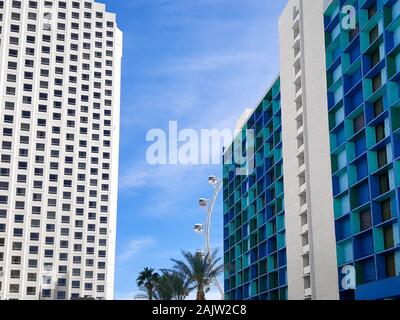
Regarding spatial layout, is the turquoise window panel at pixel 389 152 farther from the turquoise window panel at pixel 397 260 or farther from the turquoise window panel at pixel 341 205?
the turquoise window panel at pixel 341 205

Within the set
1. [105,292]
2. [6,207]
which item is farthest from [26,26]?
[105,292]

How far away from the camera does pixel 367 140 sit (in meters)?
44.5

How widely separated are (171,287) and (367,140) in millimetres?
42179

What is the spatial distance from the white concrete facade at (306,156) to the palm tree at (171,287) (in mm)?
15030

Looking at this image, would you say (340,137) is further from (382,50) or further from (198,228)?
(198,228)

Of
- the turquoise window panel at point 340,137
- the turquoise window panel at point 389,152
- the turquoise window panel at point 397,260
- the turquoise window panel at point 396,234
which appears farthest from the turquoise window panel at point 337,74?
the turquoise window panel at point 397,260

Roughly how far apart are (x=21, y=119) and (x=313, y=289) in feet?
239

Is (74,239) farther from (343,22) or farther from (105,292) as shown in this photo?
(343,22)

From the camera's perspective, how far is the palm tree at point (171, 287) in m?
74.3

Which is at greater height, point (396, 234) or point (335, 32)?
point (335, 32)

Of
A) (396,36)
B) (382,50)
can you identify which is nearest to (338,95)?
(382,50)

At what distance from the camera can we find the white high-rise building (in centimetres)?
10712

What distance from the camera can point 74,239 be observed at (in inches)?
4311

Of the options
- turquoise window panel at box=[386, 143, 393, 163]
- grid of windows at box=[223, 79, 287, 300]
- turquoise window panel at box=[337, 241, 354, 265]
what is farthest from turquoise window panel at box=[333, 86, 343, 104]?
grid of windows at box=[223, 79, 287, 300]
